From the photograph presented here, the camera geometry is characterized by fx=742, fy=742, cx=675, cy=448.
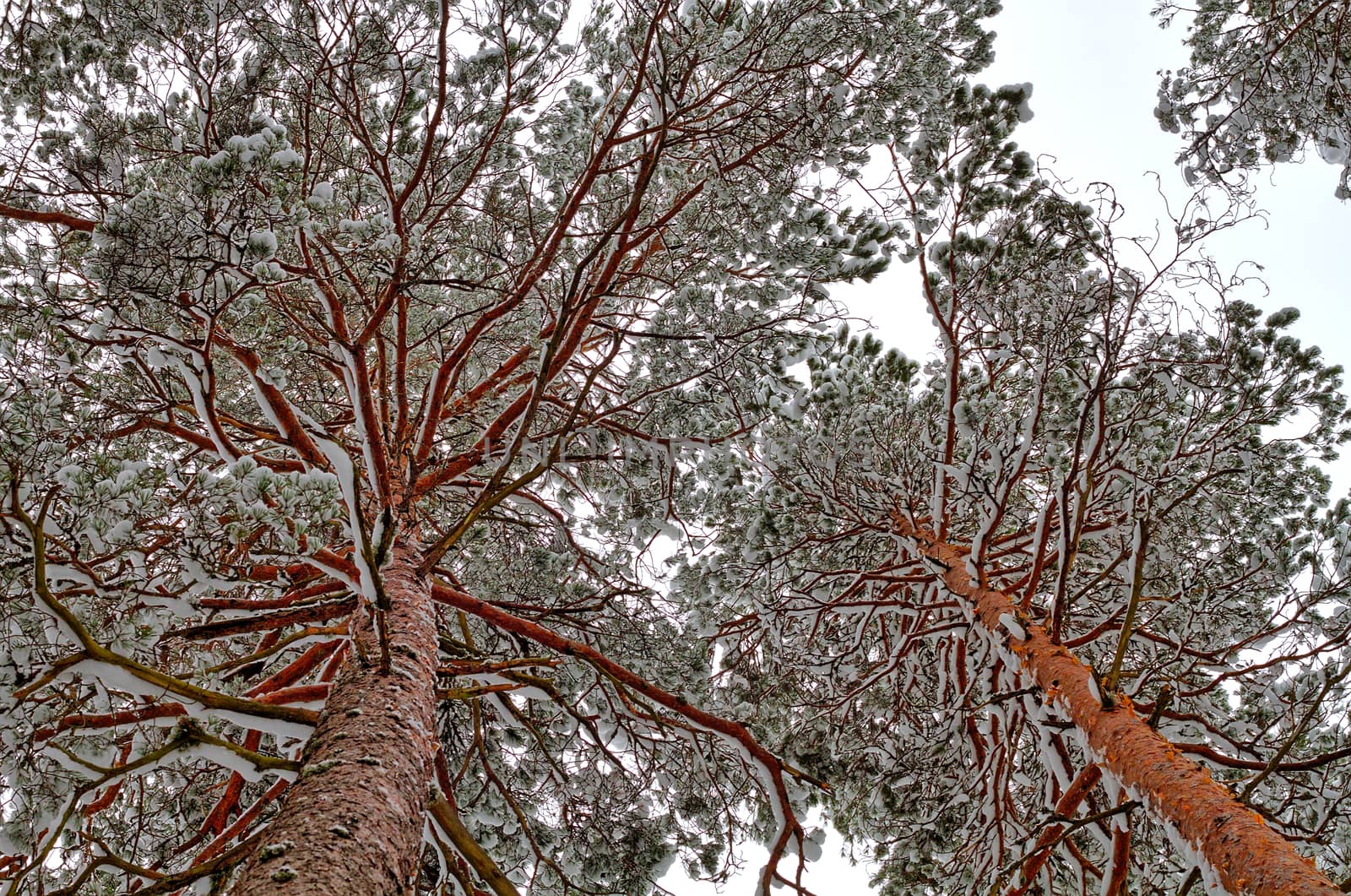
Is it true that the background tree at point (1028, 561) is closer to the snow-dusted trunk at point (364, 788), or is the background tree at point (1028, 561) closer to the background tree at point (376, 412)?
the background tree at point (376, 412)

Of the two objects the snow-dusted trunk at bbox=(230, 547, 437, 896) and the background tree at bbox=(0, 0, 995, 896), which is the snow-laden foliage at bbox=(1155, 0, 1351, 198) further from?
the snow-dusted trunk at bbox=(230, 547, 437, 896)

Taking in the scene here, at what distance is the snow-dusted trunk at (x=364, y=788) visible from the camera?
1889 millimetres

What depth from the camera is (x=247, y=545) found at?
3.12 meters

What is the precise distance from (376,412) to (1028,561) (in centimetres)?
510

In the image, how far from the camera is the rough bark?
87.7 inches

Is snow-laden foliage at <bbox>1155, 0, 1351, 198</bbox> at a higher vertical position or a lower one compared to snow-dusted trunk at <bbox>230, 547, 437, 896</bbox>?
higher

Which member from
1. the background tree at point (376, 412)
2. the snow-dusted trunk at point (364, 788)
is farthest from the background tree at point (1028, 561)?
the snow-dusted trunk at point (364, 788)

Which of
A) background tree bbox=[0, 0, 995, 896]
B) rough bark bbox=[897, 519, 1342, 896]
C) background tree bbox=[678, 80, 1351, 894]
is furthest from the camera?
background tree bbox=[678, 80, 1351, 894]

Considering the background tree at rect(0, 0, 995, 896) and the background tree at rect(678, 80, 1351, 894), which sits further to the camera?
the background tree at rect(678, 80, 1351, 894)

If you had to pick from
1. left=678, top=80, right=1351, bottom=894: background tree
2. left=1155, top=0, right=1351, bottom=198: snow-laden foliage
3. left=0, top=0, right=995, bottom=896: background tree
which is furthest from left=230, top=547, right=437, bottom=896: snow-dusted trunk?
left=1155, top=0, right=1351, bottom=198: snow-laden foliage

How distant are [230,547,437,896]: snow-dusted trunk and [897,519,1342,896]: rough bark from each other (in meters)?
2.56

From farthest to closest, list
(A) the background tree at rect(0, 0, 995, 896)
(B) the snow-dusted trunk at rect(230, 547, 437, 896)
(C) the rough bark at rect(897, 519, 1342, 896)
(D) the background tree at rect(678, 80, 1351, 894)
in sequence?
(D) the background tree at rect(678, 80, 1351, 894)
(A) the background tree at rect(0, 0, 995, 896)
(C) the rough bark at rect(897, 519, 1342, 896)
(B) the snow-dusted trunk at rect(230, 547, 437, 896)

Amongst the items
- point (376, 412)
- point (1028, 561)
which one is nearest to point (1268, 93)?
point (1028, 561)

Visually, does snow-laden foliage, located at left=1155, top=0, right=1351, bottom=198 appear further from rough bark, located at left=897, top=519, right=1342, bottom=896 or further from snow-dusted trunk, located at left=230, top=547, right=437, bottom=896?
snow-dusted trunk, located at left=230, top=547, right=437, bottom=896
